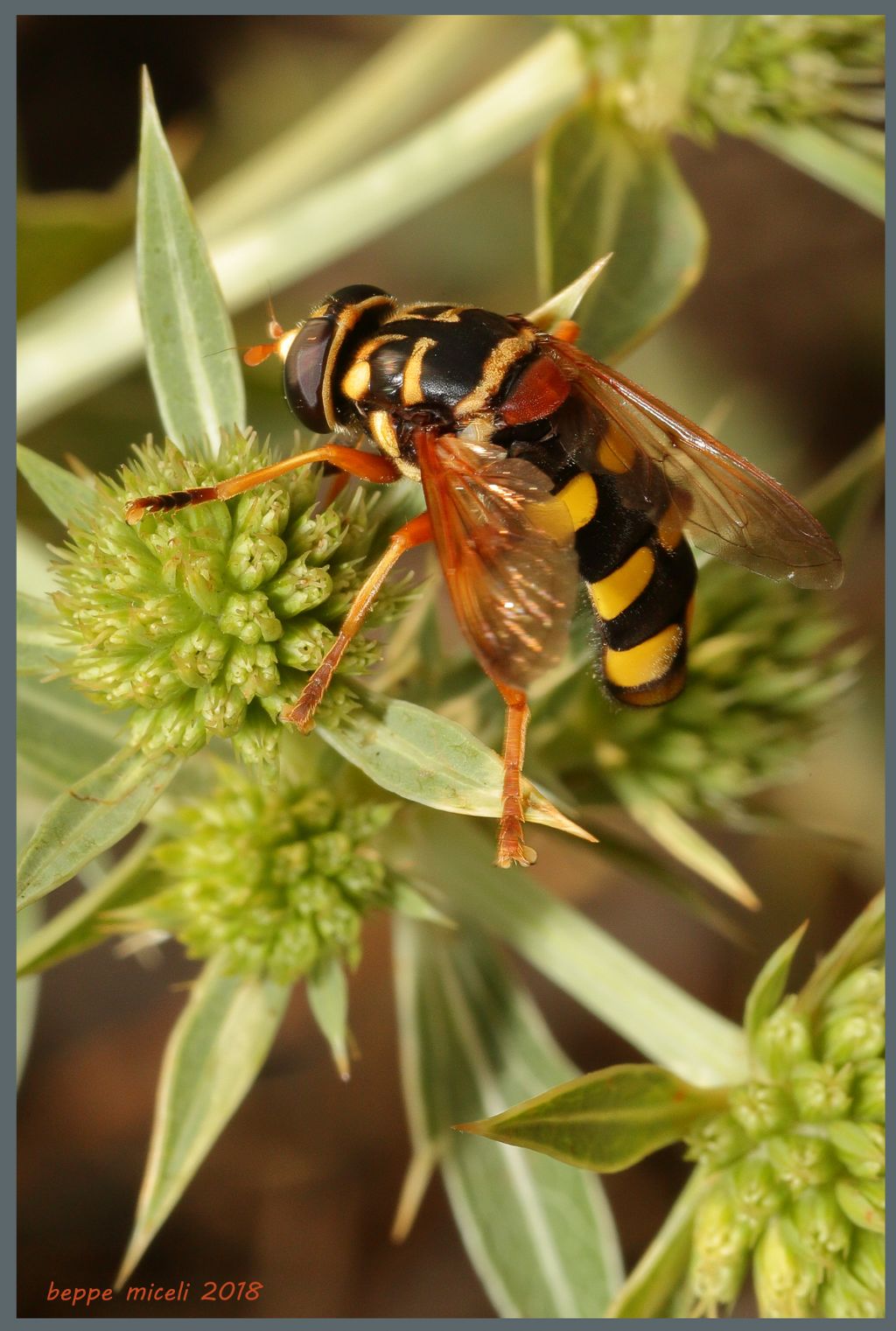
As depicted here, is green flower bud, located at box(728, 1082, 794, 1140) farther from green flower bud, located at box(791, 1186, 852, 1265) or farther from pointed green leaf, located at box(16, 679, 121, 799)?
pointed green leaf, located at box(16, 679, 121, 799)

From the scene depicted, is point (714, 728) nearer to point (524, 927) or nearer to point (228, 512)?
point (524, 927)

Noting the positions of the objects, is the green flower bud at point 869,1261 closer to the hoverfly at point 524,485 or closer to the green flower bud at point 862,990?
the green flower bud at point 862,990

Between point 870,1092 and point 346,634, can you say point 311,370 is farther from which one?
point 870,1092

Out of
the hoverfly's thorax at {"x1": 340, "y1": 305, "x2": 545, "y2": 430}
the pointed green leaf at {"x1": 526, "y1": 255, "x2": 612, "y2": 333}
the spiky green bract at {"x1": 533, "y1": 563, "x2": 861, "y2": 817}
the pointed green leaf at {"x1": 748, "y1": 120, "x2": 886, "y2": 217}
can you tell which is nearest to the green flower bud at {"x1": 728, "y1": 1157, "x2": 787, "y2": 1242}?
the spiky green bract at {"x1": 533, "y1": 563, "x2": 861, "y2": 817}

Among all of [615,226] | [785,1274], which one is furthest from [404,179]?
[785,1274]

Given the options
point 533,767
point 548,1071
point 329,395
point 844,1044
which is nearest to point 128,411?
point 329,395
